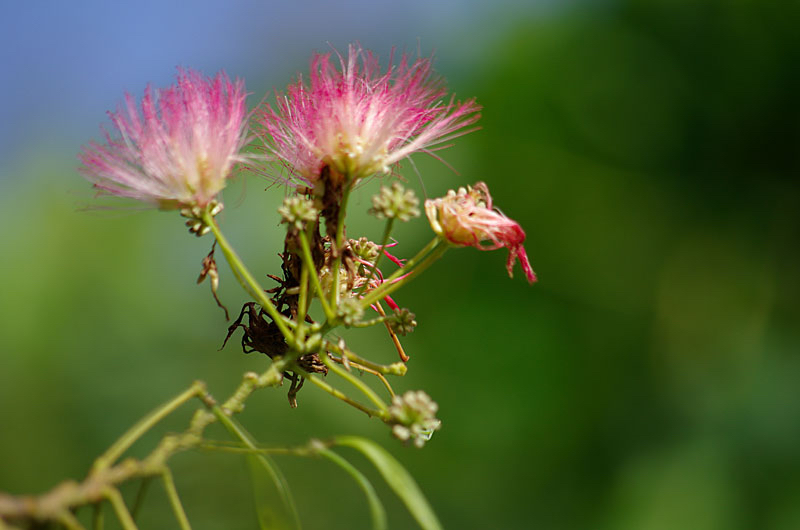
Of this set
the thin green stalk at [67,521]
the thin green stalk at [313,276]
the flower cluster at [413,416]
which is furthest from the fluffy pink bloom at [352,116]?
the thin green stalk at [67,521]

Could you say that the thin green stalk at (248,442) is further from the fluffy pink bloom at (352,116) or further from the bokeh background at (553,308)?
the bokeh background at (553,308)

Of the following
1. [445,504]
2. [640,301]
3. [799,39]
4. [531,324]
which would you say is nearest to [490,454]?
[445,504]

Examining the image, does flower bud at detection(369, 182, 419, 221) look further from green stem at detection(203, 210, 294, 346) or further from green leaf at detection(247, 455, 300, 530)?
green leaf at detection(247, 455, 300, 530)

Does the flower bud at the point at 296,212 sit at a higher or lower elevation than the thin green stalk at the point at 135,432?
higher

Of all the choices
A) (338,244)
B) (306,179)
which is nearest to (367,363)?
(338,244)

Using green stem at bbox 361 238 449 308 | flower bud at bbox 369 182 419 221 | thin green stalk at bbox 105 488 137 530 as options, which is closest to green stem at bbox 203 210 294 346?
green stem at bbox 361 238 449 308

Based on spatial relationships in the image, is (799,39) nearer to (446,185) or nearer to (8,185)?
(446,185)
